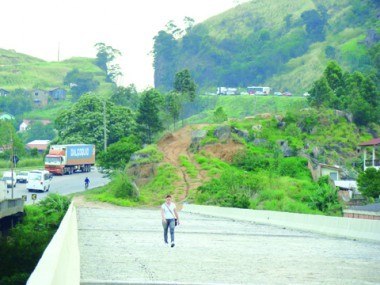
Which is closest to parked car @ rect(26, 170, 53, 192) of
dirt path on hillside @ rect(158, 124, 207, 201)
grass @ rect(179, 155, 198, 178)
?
dirt path on hillside @ rect(158, 124, 207, 201)

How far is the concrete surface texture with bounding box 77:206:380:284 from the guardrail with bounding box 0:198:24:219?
1669cm

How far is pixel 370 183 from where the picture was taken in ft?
237

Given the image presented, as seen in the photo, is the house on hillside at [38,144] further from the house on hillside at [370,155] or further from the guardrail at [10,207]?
the guardrail at [10,207]

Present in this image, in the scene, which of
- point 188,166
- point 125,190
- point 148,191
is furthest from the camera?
point 188,166

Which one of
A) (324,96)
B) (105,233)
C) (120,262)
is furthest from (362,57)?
(120,262)

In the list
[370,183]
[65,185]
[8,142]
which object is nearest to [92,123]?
[8,142]

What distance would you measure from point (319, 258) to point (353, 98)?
3294 inches

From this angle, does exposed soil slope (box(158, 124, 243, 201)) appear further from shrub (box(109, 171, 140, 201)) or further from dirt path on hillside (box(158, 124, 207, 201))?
shrub (box(109, 171, 140, 201))

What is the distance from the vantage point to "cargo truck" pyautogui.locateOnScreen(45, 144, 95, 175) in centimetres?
10444

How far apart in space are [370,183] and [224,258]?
49.0 m

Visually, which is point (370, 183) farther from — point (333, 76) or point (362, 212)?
point (333, 76)

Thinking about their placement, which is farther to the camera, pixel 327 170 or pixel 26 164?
pixel 26 164

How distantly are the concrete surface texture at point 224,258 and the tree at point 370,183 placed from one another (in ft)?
109

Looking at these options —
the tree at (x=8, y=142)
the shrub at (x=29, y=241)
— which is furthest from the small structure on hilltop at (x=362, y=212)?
the tree at (x=8, y=142)
